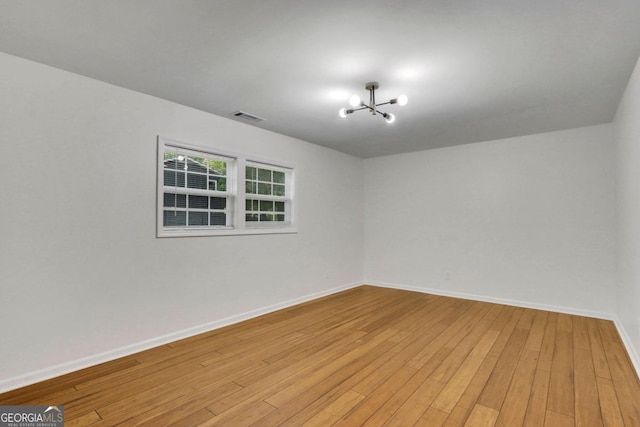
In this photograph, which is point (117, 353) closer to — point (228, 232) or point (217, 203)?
point (228, 232)

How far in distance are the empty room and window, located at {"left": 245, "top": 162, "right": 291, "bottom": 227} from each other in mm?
31

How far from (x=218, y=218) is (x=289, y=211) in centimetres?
125

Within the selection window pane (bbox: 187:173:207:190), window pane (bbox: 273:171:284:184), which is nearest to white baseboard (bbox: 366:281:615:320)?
window pane (bbox: 273:171:284:184)

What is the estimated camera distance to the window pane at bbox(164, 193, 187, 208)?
→ 354cm

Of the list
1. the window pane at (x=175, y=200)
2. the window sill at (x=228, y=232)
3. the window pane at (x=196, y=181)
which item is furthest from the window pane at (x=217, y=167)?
the window sill at (x=228, y=232)

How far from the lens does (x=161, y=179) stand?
340 cm

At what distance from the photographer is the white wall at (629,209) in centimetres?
271

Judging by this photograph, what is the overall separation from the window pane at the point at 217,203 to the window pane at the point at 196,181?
19cm

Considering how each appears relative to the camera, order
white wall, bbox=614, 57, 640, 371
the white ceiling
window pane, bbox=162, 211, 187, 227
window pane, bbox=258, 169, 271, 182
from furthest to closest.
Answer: window pane, bbox=258, 169, 271, 182
window pane, bbox=162, 211, 187, 227
white wall, bbox=614, 57, 640, 371
the white ceiling

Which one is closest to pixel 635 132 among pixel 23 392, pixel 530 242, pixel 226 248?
pixel 530 242

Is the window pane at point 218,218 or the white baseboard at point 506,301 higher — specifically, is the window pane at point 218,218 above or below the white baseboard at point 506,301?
above

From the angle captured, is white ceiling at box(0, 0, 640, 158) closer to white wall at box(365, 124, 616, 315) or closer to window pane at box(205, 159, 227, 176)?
window pane at box(205, 159, 227, 176)

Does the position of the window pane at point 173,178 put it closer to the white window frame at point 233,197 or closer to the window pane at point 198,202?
the white window frame at point 233,197

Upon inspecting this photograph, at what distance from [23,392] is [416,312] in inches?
165
